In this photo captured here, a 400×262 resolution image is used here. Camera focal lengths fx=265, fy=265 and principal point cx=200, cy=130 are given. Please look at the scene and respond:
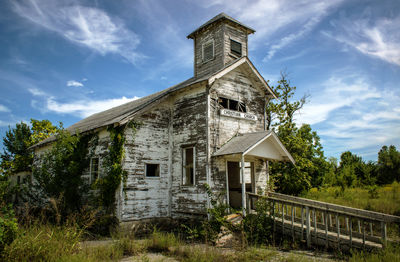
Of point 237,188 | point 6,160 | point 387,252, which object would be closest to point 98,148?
point 237,188

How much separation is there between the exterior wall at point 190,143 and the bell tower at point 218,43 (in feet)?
8.10

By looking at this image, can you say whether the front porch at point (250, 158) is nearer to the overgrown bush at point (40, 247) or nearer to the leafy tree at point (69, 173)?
the overgrown bush at point (40, 247)

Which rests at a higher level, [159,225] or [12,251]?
[12,251]

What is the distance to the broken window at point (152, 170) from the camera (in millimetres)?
12391

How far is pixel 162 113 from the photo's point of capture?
509 inches

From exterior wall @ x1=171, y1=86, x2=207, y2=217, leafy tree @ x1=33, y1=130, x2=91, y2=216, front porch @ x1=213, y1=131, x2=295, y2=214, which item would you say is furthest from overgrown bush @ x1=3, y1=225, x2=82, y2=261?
leafy tree @ x1=33, y1=130, x2=91, y2=216

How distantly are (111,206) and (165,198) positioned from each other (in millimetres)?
2383

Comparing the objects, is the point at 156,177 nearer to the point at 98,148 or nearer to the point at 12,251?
the point at 98,148

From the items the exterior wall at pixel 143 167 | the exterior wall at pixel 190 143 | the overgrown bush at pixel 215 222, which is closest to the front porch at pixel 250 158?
the exterior wall at pixel 190 143

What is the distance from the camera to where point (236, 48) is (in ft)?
47.5

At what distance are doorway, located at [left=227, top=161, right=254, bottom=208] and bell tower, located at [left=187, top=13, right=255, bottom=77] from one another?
204 inches

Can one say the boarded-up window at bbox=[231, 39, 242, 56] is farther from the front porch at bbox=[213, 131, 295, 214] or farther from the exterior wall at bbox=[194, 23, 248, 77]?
the front porch at bbox=[213, 131, 295, 214]

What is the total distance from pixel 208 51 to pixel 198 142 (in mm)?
5733

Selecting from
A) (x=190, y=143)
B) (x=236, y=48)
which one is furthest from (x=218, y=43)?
(x=190, y=143)
